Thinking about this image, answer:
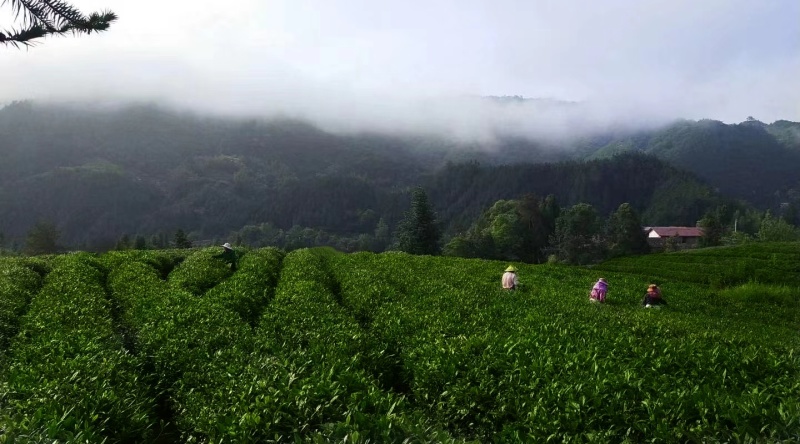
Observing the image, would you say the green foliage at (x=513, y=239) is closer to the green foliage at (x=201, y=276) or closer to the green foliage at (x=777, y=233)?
the green foliage at (x=777, y=233)

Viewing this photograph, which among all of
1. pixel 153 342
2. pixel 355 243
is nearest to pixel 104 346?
pixel 153 342

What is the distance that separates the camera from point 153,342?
1116 centimetres

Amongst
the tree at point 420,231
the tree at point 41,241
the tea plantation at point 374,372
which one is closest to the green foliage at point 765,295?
the tea plantation at point 374,372

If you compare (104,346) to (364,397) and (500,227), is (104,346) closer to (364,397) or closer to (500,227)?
(364,397)

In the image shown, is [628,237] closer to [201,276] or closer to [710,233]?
[710,233]

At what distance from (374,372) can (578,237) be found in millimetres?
93613

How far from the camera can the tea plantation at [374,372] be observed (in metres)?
6.47

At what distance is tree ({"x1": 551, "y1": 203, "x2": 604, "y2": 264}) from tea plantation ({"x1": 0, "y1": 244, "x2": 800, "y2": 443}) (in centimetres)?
8039

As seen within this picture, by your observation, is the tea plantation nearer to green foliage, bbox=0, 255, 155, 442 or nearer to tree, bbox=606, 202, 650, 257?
green foliage, bbox=0, 255, 155, 442

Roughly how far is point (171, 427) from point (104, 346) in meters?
2.63

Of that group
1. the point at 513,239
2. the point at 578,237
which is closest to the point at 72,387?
the point at 513,239

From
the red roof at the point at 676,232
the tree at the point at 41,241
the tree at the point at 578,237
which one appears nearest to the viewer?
the tree at the point at 41,241

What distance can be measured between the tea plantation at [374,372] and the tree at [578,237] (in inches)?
3165

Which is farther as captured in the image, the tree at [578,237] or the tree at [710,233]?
the tree at [710,233]
